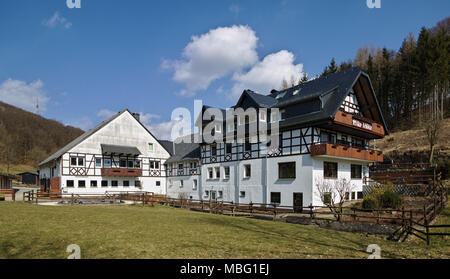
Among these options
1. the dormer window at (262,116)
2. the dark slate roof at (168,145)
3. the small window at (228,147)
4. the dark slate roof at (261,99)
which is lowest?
the small window at (228,147)

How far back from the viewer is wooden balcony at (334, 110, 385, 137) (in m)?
23.9

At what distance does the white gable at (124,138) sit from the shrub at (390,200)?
105ft

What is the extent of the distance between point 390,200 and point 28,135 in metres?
121

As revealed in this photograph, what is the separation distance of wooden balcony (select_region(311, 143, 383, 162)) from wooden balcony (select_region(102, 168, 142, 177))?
26.0m

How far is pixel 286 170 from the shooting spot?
86.5 feet

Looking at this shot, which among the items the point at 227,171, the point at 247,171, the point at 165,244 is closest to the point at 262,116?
the point at 247,171

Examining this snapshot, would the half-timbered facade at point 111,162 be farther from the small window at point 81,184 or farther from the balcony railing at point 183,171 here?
the balcony railing at point 183,171

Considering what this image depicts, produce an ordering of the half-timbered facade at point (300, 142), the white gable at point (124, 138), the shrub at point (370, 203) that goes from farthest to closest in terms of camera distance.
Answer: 1. the white gable at point (124, 138)
2. the half-timbered facade at point (300, 142)
3. the shrub at point (370, 203)

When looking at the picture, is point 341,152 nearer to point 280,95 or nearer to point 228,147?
point 280,95

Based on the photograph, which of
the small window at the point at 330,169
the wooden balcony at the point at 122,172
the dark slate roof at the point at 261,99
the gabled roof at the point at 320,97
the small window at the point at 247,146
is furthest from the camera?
the wooden balcony at the point at 122,172

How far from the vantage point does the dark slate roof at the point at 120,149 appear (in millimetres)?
38766

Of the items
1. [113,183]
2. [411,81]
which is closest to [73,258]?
[113,183]

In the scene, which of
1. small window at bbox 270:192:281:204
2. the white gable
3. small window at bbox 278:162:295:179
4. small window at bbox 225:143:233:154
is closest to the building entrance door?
small window at bbox 278:162:295:179

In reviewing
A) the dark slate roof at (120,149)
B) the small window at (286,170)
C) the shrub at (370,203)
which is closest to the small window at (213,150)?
the small window at (286,170)
